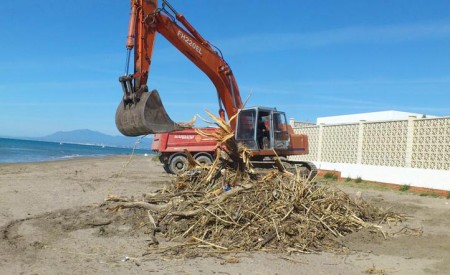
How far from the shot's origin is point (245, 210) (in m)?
7.89

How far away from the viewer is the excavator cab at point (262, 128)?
13977 millimetres

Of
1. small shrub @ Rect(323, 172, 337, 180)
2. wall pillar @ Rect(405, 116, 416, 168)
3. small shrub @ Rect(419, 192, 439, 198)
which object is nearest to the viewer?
small shrub @ Rect(419, 192, 439, 198)

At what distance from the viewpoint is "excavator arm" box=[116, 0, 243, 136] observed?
935cm

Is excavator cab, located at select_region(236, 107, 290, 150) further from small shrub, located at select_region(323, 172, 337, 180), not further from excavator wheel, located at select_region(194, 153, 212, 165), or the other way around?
small shrub, located at select_region(323, 172, 337, 180)

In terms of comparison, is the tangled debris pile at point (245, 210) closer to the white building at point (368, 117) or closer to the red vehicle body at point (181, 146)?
the red vehicle body at point (181, 146)

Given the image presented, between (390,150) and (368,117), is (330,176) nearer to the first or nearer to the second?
(390,150)

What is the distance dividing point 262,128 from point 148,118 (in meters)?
5.69

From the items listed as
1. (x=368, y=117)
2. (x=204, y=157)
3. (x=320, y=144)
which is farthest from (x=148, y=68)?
(x=368, y=117)

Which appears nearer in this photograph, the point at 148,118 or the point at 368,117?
the point at 148,118

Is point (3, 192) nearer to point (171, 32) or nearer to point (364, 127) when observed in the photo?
point (171, 32)

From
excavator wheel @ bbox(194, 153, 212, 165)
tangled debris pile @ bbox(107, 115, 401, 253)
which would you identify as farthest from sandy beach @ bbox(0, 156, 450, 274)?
excavator wheel @ bbox(194, 153, 212, 165)

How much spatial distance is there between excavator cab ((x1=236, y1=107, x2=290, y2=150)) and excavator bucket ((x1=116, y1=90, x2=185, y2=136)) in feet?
15.5

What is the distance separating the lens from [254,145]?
542 inches

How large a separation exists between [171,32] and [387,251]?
825 centimetres
